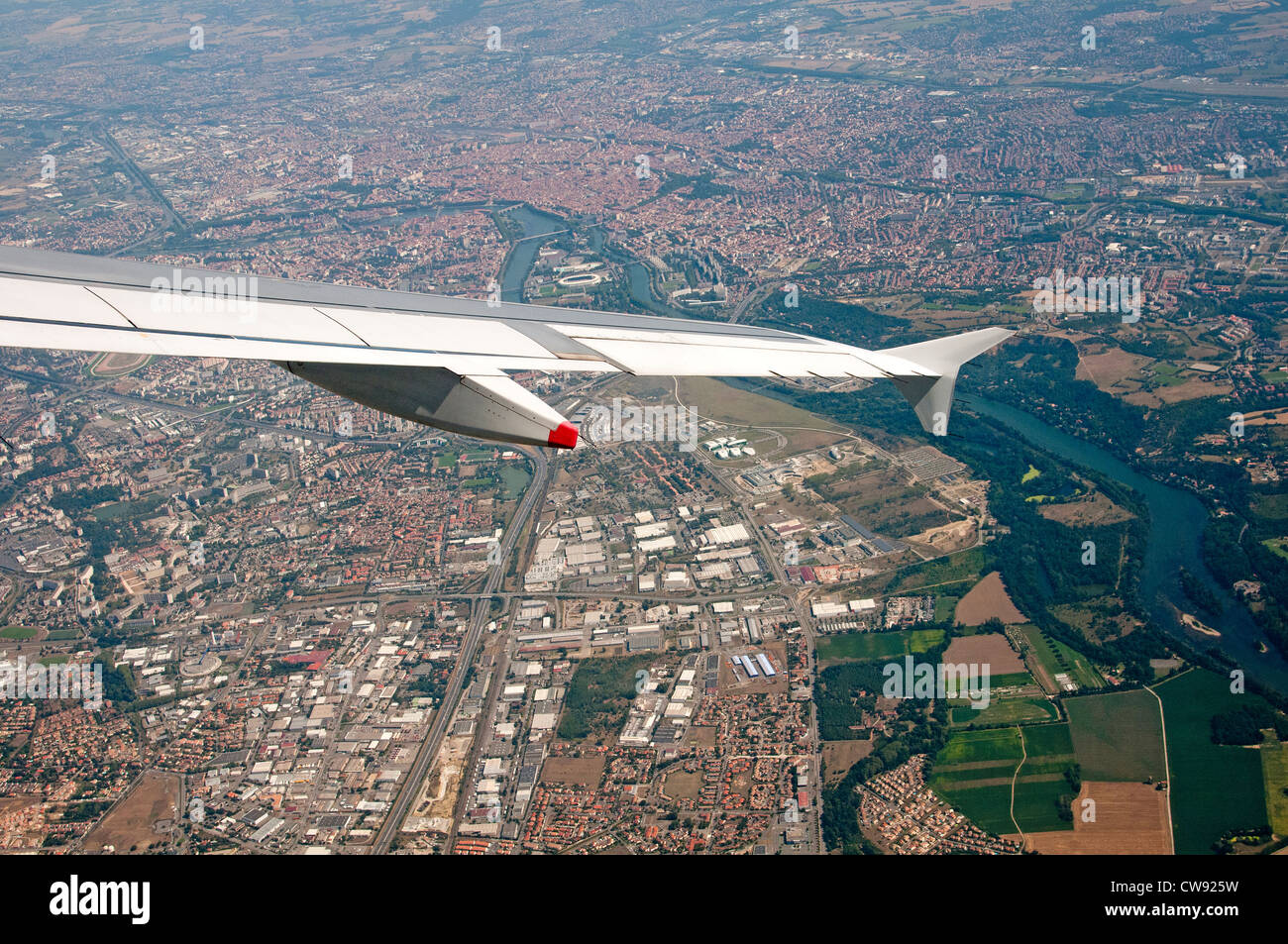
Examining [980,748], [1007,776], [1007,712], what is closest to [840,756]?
[980,748]

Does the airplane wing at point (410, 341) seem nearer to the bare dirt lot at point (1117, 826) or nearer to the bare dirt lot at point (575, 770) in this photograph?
the bare dirt lot at point (575, 770)

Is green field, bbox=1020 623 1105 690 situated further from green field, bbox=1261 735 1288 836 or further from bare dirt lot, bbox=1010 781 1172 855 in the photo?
green field, bbox=1261 735 1288 836

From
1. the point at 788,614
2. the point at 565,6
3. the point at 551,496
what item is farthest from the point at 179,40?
the point at 788,614

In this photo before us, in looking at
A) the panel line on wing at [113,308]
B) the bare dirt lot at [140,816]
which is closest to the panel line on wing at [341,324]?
the panel line on wing at [113,308]

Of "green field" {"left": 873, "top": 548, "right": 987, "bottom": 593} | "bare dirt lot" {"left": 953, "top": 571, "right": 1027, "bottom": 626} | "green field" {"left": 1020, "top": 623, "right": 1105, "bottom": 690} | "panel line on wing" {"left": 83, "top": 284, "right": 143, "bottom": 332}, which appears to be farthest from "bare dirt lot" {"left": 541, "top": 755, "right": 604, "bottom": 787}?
"panel line on wing" {"left": 83, "top": 284, "right": 143, "bottom": 332}

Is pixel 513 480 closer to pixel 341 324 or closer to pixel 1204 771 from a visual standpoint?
pixel 1204 771

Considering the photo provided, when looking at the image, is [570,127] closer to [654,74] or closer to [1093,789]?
[654,74]
